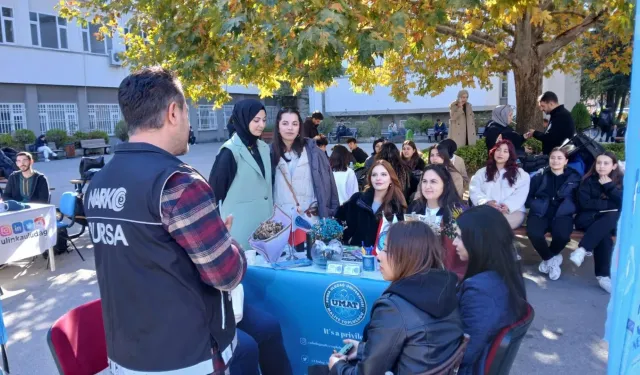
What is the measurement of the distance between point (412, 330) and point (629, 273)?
2.42ft

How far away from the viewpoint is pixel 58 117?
1034 inches

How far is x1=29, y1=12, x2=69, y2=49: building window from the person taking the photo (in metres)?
24.8

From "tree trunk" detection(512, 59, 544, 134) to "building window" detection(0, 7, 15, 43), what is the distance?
78.8 ft

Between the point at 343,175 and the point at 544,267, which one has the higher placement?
the point at 343,175

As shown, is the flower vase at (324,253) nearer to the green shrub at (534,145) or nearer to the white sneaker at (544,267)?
the white sneaker at (544,267)

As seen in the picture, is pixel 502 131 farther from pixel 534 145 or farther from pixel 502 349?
pixel 502 349

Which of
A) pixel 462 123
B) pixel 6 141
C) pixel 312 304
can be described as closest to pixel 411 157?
pixel 462 123

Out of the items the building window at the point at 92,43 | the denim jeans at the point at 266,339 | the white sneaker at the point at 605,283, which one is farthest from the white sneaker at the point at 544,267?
the building window at the point at 92,43

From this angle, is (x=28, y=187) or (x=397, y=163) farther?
(x=28, y=187)

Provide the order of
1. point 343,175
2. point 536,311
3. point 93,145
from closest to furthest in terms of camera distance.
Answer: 1. point 536,311
2. point 343,175
3. point 93,145

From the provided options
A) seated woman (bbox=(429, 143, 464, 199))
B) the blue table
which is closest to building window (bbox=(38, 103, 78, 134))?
seated woman (bbox=(429, 143, 464, 199))

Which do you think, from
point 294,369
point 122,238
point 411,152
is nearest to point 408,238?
point 122,238

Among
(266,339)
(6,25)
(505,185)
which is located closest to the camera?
(266,339)

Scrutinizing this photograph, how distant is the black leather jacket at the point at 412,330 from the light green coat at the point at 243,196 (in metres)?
2.14
